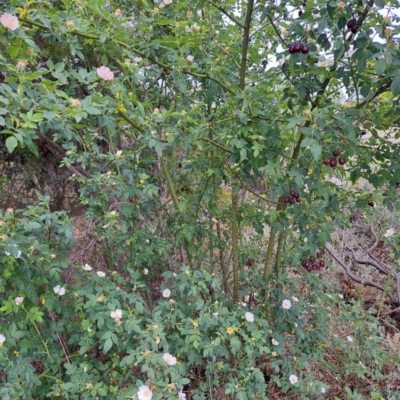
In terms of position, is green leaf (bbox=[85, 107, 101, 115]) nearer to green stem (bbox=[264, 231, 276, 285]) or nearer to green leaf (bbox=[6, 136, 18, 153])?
green leaf (bbox=[6, 136, 18, 153])

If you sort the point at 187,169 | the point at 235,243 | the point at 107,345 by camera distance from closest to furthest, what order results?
the point at 107,345
the point at 187,169
the point at 235,243

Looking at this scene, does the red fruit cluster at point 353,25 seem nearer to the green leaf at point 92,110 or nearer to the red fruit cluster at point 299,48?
the red fruit cluster at point 299,48

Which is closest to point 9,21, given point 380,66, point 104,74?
point 104,74

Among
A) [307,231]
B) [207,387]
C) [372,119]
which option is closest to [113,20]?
[372,119]

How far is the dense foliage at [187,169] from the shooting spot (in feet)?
4.11

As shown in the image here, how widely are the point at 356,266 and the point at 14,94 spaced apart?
364 cm

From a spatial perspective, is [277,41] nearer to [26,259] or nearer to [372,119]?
[372,119]

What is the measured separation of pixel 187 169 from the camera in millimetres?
1819

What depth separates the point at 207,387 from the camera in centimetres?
204

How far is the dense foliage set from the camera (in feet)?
4.11

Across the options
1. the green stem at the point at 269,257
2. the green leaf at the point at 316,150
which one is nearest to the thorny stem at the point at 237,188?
the green stem at the point at 269,257

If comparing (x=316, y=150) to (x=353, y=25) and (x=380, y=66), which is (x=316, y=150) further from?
(x=353, y=25)

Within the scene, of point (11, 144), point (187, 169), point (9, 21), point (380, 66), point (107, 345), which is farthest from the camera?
point (187, 169)

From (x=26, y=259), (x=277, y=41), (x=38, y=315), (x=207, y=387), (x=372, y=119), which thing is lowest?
(x=207, y=387)
